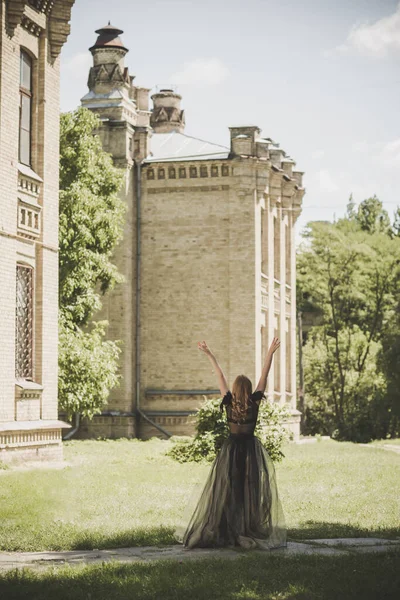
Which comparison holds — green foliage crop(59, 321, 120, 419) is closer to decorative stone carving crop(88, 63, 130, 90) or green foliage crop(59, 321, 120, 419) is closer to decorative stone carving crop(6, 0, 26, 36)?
decorative stone carving crop(6, 0, 26, 36)

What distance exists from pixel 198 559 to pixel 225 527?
916 millimetres

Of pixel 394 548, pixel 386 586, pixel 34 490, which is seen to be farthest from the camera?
pixel 34 490

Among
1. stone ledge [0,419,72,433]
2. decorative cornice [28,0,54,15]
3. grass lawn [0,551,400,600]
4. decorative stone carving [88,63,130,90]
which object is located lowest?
grass lawn [0,551,400,600]

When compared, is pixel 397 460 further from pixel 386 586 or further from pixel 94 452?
pixel 386 586

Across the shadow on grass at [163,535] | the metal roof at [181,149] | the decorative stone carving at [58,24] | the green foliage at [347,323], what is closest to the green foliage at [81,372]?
the decorative stone carving at [58,24]

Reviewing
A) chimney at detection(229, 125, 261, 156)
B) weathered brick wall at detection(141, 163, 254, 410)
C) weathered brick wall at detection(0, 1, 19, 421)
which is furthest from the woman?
chimney at detection(229, 125, 261, 156)

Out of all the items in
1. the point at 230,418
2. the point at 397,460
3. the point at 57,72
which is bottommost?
the point at 397,460

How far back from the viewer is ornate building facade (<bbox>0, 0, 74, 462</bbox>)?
59.2ft

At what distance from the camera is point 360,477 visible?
19016mm

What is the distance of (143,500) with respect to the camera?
14195mm

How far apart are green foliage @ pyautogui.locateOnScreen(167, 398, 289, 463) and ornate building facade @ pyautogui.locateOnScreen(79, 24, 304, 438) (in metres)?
9.51

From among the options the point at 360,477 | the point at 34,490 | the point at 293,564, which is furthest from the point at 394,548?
the point at 360,477

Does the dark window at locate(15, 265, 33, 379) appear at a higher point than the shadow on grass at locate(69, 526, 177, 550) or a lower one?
higher

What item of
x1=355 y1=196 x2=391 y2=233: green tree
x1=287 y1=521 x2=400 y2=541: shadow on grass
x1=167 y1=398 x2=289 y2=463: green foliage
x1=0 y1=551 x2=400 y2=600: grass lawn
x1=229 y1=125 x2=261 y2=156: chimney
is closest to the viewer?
x1=0 y1=551 x2=400 y2=600: grass lawn
